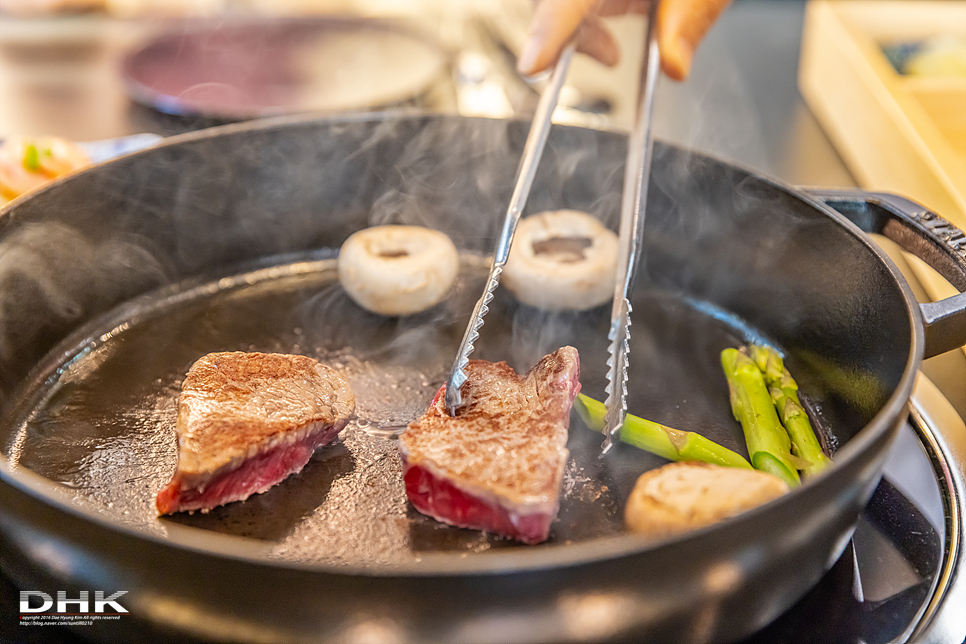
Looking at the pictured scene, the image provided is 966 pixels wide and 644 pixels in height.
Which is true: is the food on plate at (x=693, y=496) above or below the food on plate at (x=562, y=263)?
below

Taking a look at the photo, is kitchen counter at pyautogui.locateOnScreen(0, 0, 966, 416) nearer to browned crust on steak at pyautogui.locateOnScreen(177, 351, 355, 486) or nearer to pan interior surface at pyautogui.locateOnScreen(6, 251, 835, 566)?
pan interior surface at pyautogui.locateOnScreen(6, 251, 835, 566)

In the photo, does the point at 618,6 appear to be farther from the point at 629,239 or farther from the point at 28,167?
the point at 28,167

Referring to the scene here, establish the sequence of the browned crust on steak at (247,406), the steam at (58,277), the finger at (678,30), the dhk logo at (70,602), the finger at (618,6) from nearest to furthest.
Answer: the dhk logo at (70,602) < the browned crust on steak at (247,406) < the steam at (58,277) < the finger at (678,30) < the finger at (618,6)

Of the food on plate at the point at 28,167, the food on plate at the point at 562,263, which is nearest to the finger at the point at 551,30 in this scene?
the food on plate at the point at 562,263

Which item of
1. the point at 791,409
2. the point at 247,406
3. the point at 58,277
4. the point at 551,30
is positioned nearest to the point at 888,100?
the point at 551,30

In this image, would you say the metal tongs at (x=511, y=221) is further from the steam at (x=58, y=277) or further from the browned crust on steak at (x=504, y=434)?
the steam at (x=58, y=277)

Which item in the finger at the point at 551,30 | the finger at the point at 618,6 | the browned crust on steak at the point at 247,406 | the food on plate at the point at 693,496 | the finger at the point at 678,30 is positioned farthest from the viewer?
the finger at the point at 618,6
